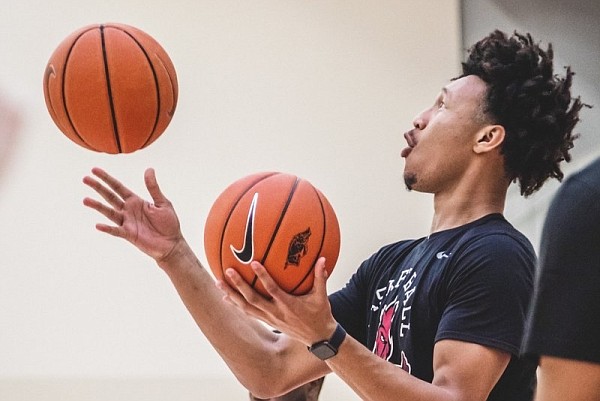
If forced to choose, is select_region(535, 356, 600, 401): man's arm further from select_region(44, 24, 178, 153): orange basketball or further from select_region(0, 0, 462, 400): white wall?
select_region(0, 0, 462, 400): white wall

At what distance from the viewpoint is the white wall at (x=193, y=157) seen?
150 inches

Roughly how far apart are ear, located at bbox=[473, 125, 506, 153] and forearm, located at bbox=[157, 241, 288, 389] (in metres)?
0.76

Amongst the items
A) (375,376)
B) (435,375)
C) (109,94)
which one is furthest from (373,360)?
(109,94)

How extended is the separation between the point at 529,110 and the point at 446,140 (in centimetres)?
23

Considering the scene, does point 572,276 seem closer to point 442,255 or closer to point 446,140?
point 442,255

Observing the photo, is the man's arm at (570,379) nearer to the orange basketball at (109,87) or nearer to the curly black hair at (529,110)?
the curly black hair at (529,110)

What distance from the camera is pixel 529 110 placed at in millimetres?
2232

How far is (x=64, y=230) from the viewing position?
391 centimetres

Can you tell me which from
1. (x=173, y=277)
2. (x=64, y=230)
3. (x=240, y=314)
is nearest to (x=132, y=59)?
(x=173, y=277)

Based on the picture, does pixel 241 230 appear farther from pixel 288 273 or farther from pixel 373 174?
pixel 373 174

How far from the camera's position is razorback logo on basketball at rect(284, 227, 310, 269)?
1.82 metres

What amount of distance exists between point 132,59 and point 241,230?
0.64m

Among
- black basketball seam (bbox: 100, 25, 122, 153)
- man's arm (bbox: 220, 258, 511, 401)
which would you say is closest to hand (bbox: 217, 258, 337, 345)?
man's arm (bbox: 220, 258, 511, 401)

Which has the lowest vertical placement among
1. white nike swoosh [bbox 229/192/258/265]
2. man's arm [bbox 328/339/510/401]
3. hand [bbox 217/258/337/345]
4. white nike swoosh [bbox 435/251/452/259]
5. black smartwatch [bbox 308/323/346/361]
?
man's arm [bbox 328/339/510/401]
